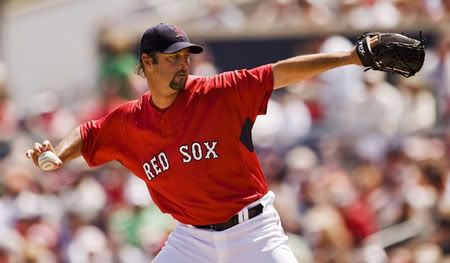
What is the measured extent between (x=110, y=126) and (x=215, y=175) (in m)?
0.71

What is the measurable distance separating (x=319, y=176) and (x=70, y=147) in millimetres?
4700

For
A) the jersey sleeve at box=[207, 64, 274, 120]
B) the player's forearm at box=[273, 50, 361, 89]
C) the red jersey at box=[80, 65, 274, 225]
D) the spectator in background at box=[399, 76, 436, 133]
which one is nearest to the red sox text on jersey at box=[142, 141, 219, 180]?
the red jersey at box=[80, 65, 274, 225]

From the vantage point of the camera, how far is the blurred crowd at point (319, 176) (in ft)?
31.7

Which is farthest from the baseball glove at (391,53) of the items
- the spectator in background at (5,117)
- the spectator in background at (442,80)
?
the spectator in background at (5,117)

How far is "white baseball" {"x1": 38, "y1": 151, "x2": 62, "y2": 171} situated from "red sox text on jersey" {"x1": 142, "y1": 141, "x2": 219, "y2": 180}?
506 mm

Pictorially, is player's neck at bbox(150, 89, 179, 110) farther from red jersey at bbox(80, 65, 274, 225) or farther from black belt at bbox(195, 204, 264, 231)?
black belt at bbox(195, 204, 264, 231)

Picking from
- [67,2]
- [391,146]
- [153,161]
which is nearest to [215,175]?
[153,161]

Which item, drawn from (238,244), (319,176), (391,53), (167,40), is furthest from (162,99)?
(319,176)

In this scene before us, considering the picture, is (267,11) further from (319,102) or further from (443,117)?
(443,117)

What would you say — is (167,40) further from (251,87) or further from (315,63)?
(315,63)

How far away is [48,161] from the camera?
607 cm

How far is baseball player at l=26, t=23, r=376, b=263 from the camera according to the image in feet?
19.9

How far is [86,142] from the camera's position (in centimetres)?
645

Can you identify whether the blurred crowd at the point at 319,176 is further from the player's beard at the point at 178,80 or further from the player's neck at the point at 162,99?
the player's beard at the point at 178,80
